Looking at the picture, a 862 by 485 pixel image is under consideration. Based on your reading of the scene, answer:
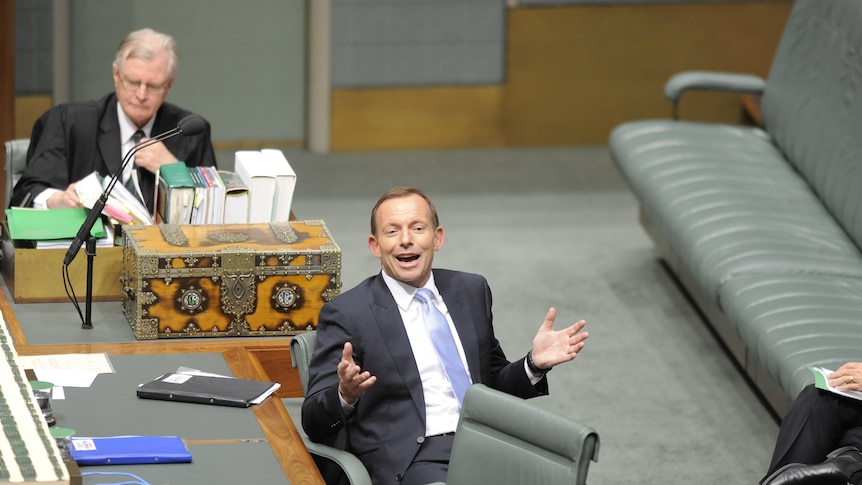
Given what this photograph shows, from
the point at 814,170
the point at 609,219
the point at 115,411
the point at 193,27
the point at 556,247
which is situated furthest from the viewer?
the point at 193,27

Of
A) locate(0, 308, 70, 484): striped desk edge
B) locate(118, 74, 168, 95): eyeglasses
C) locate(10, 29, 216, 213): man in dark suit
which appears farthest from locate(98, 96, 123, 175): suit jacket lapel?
locate(0, 308, 70, 484): striped desk edge

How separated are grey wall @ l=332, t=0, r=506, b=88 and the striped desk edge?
16.9 ft

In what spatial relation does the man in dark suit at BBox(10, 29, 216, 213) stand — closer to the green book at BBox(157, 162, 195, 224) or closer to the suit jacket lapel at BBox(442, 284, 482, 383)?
the green book at BBox(157, 162, 195, 224)

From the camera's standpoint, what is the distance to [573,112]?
28.1ft

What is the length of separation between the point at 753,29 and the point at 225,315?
5490mm

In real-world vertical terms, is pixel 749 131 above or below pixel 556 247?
above

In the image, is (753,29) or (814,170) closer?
(814,170)

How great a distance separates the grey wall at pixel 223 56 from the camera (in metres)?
7.94

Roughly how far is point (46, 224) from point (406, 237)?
1179 mm

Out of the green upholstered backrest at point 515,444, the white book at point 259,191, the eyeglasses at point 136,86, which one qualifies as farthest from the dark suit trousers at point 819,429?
the eyeglasses at point 136,86

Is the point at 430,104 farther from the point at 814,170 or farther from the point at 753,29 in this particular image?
the point at 814,170

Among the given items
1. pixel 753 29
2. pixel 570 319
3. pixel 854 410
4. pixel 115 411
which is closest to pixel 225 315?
pixel 115 411

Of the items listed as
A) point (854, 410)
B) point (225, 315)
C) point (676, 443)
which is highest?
point (225, 315)

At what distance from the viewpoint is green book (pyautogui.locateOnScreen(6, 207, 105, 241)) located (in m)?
4.00
